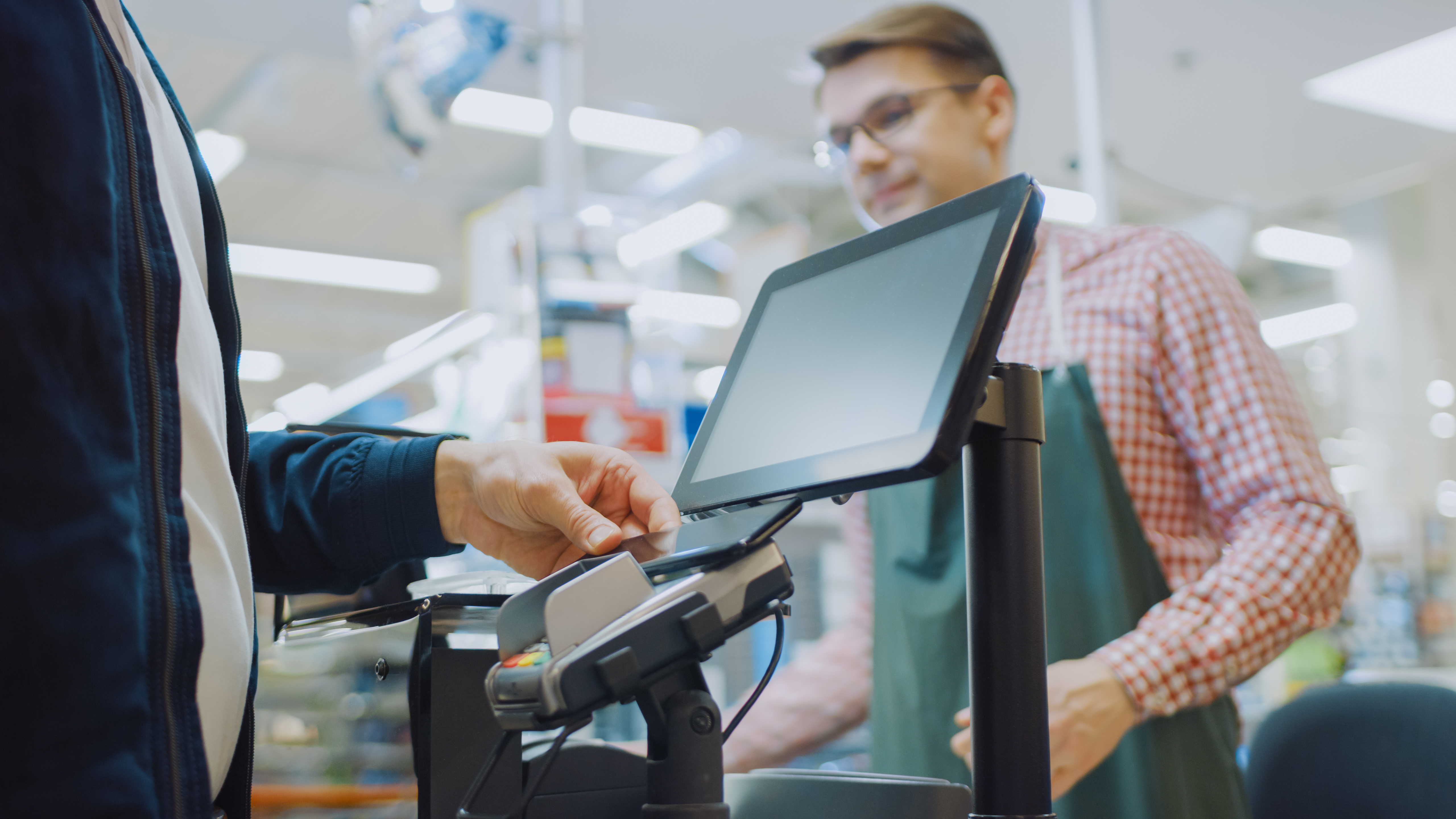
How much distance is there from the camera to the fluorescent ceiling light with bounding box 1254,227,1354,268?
728 cm

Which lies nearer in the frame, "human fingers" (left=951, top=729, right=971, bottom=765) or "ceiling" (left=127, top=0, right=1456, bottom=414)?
"human fingers" (left=951, top=729, right=971, bottom=765)

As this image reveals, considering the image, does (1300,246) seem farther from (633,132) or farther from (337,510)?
(337,510)

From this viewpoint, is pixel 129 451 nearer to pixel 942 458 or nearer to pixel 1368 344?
pixel 942 458

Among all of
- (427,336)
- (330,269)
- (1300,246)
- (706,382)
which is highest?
(330,269)

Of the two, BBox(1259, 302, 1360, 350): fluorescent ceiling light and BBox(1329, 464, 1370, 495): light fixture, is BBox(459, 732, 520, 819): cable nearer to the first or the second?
BBox(1329, 464, 1370, 495): light fixture

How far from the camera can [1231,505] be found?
52.9 inches

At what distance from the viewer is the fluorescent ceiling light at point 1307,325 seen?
362 inches

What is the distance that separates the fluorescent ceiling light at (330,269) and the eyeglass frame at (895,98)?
6.31 meters

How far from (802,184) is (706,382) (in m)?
2.58

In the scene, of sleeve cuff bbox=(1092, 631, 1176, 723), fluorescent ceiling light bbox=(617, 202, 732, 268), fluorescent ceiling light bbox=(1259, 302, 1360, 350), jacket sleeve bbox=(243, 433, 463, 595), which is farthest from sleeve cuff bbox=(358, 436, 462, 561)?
fluorescent ceiling light bbox=(1259, 302, 1360, 350)

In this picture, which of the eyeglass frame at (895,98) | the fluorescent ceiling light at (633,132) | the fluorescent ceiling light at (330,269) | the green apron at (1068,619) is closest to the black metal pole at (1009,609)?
the green apron at (1068,619)

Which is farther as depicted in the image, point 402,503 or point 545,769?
point 402,503

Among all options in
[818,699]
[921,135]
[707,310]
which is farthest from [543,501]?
[707,310]

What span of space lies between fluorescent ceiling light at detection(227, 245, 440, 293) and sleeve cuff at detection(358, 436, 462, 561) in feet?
22.2
